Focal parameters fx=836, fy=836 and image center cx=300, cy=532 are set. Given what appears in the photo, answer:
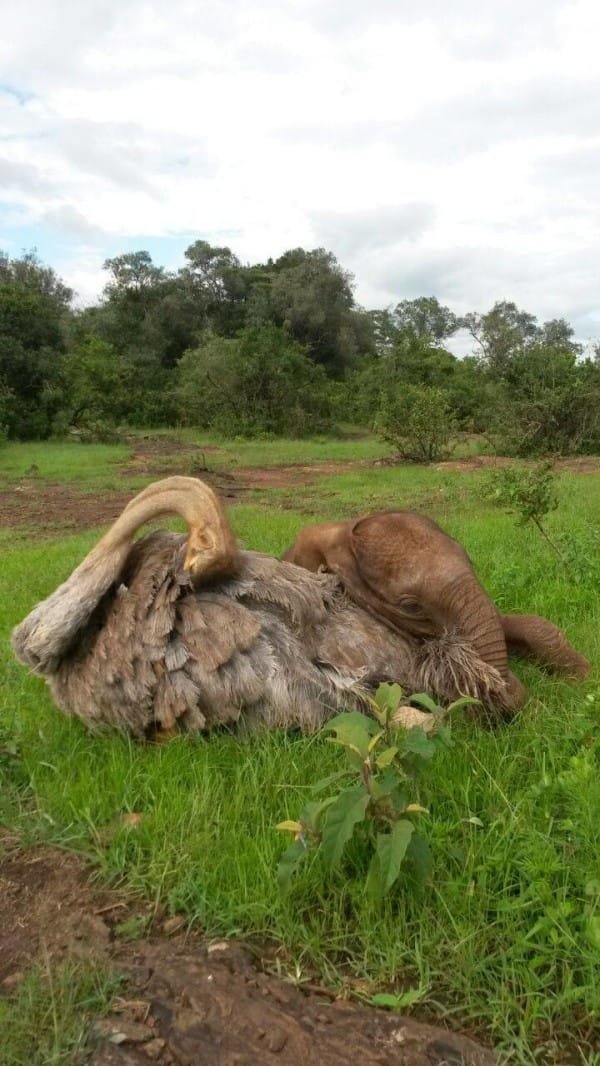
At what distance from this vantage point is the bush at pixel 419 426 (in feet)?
60.4

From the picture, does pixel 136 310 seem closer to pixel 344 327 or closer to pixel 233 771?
pixel 344 327

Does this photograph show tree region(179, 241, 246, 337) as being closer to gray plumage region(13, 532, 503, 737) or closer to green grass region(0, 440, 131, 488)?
green grass region(0, 440, 131, 488)

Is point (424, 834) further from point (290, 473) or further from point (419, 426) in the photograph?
point (419, 426)

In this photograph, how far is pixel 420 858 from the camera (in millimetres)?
2363

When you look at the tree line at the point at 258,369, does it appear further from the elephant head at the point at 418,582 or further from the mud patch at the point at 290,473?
the elephant head at the point at 418,582

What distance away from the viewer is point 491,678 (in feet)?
11.5

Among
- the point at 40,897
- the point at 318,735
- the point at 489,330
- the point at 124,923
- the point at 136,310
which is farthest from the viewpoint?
the point at 136,310

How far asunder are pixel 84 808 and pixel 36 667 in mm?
740

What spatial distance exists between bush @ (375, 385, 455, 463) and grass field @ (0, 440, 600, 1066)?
47.2ft

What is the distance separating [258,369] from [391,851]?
80.5 ft

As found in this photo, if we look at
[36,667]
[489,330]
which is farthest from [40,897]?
[489,330]

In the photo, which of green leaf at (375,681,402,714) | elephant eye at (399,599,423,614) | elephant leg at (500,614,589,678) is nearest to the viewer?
green leaf at (375,681,402,714)

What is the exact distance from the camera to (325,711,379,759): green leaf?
2.47 m

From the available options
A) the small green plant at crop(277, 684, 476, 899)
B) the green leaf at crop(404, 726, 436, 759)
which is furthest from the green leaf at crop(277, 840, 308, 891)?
the green leaf at crop(404, 726, 436, 759)
